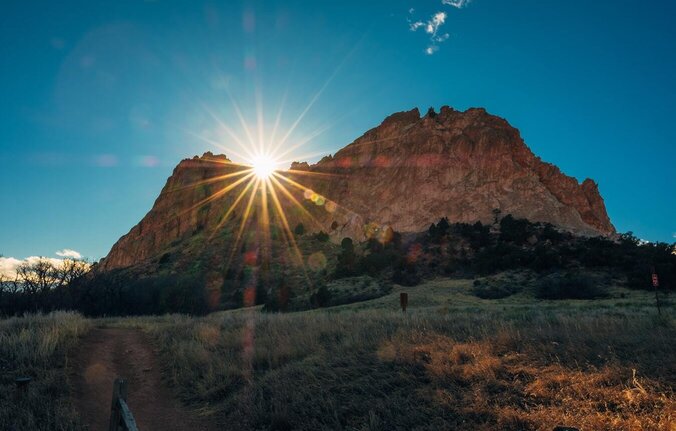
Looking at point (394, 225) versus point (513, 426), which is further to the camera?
A: point (394, 225)

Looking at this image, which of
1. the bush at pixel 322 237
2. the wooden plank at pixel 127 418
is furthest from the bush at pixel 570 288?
the bush at pixel 322 237

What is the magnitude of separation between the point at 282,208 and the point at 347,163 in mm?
22951

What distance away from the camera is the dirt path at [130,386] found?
7.25 metres

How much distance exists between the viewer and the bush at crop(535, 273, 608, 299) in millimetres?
32353

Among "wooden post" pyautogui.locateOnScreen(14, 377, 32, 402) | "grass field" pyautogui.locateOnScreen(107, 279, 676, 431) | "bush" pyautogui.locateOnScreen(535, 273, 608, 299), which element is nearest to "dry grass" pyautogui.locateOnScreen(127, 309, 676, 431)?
"grass field" pyautogui.locateOnScreen(107, 279, 676, 431)

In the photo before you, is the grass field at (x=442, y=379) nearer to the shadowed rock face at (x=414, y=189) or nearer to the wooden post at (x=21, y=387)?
the wooden post at (x=21, y=387)

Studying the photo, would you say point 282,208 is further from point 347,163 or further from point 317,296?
point 317,296

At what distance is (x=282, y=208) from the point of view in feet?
332

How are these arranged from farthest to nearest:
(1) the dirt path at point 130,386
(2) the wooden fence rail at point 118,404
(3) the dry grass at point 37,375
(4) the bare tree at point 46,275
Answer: (4) the bare tree at point 46,275 → (1) the dirt path at point 130,386 → (3) the dry grass at point 37,375 → (2) the wooden fence rail at point 118,404

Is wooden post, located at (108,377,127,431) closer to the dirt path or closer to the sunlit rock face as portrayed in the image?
the dirt path

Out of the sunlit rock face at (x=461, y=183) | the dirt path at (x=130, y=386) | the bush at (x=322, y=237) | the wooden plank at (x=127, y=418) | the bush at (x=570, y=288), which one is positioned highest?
the sunlit rock face at (x=461, y=183)

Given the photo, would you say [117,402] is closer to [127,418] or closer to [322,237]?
[127,418]

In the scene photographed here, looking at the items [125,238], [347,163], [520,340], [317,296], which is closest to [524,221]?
[317,296]

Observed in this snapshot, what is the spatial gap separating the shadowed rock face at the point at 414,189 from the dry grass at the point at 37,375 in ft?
227
